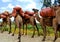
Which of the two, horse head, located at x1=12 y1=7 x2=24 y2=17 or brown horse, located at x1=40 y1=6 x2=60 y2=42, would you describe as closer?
brown horse, located at x1=40 y1=6 x2=60 y2=42

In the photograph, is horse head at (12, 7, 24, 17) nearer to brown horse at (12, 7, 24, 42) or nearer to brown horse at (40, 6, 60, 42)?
brown horse at (12, 7, 24, 42)

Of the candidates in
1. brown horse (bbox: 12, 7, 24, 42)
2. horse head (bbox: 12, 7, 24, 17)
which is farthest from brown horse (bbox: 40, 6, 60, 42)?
horse head (bbox: 12, 7, 24, 17)

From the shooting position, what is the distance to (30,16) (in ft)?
45.7

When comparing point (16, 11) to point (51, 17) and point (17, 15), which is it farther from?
point (51, 17)

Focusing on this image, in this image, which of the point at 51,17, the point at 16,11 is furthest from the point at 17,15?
the point at 51,17

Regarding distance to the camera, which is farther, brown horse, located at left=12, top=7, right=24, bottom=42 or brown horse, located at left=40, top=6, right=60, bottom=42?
brown horse, located at left=12, top=7, right=24, bottom=42

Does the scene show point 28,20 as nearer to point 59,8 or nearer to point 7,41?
point 7,41

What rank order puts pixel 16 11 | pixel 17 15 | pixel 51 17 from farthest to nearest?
pixel 17 15, pixel 16 11, pixel 51 17

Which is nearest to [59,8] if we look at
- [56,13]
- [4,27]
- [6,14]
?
[56,13]

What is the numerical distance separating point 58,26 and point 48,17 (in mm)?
933

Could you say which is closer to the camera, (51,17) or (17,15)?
(51,17)

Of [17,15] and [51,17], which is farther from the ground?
[51,17]

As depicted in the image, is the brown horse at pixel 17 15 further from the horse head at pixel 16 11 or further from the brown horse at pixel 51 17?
the brown horse at pixel 51 17

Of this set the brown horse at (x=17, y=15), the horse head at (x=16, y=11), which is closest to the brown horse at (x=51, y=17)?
the brown horse at (x=17, y=15)
